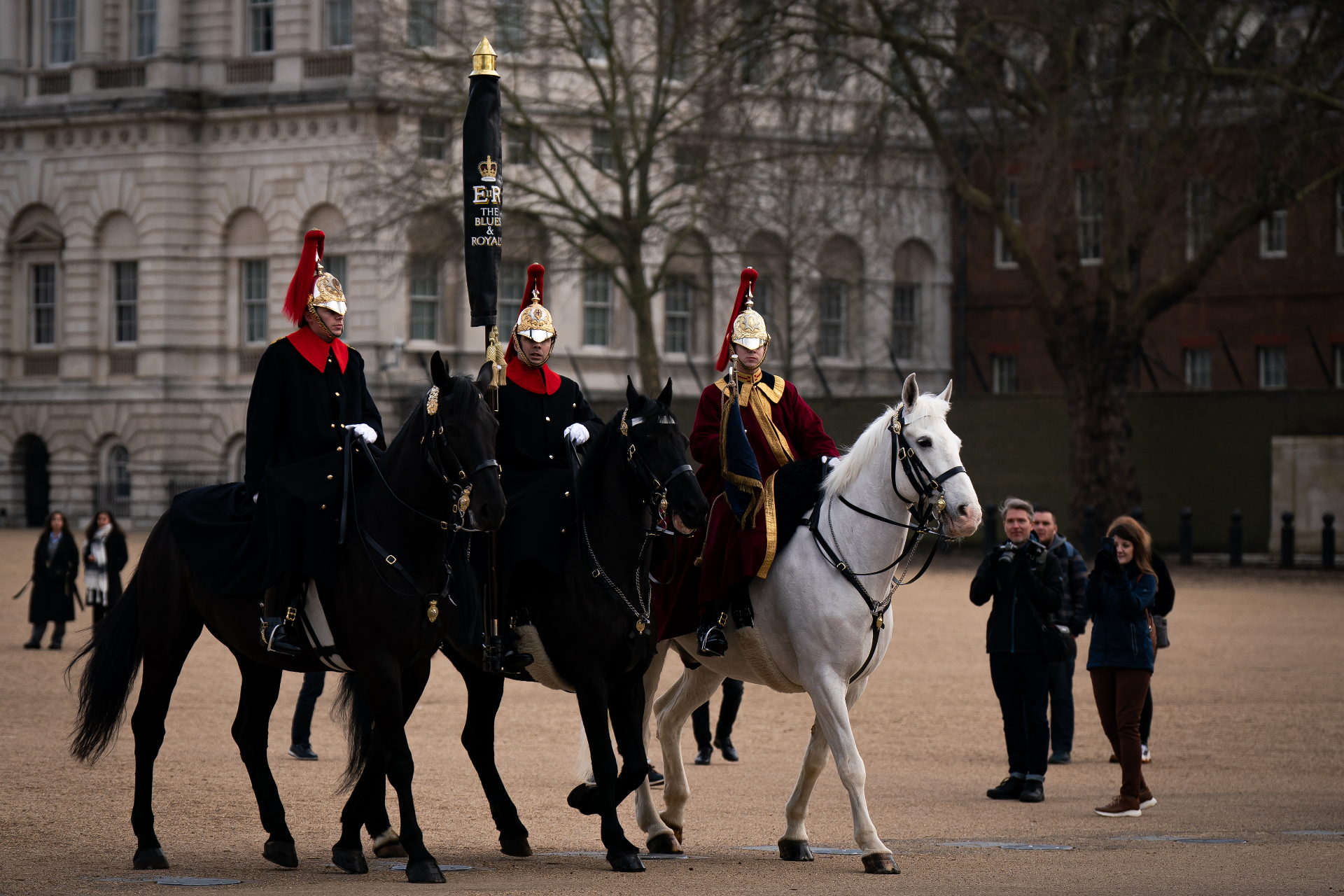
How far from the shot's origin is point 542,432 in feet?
34.6

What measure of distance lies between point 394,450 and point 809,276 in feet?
109

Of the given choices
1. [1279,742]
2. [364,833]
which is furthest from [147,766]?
[1279,742]

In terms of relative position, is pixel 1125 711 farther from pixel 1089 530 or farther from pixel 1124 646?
pixel 1089 530

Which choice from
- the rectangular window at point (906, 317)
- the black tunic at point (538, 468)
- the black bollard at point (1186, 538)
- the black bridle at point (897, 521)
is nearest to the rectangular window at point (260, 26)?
the rectangular window at point (906, 317)

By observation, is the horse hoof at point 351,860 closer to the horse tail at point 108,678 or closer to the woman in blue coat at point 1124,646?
the horse tail at point 108,678

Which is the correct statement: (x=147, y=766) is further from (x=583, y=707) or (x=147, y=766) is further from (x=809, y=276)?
(x=809, y=276)

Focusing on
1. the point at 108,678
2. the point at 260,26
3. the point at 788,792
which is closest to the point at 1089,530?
the point at 788,792

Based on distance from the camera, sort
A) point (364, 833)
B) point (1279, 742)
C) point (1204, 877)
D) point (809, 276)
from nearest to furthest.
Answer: point (1204, 877)
point (364, 833)
point (1279, 742)
point (809, 276)

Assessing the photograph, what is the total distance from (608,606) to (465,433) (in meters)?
1.27

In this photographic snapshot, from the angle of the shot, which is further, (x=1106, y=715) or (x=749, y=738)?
(x=749, y=738)

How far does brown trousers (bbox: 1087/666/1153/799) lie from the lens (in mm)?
11828

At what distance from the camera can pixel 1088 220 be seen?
43875 millimetres

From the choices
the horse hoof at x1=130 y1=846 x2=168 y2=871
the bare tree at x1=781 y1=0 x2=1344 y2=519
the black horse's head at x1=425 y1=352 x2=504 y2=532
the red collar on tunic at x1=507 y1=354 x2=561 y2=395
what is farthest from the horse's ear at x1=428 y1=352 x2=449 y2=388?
the bare tree at x1=781 y1=0 x2=1344 y2=519

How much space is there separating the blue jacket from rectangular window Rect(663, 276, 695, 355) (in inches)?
1566
